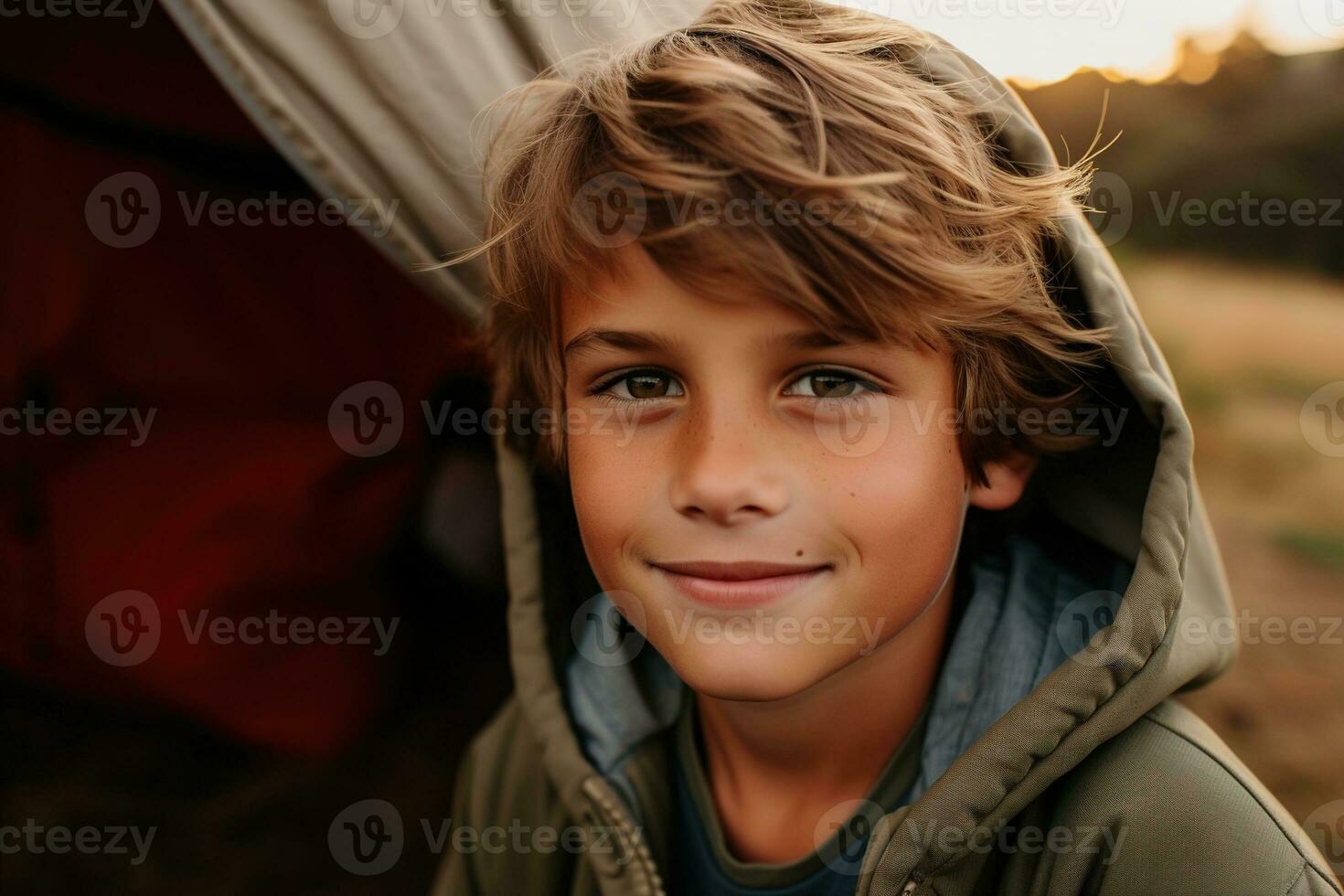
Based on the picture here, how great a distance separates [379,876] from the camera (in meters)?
1.67

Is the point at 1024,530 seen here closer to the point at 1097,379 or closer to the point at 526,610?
the point at 1097,379

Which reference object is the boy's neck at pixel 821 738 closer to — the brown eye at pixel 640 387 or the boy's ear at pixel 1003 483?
the boy's ear at pixel 1003 483

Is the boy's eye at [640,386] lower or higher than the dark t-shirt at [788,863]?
higher

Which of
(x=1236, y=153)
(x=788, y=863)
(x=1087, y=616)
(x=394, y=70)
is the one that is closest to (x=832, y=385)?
(x=1087, y=616)

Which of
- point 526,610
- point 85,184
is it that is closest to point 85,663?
point 85,184

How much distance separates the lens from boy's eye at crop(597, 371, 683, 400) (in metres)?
0.94

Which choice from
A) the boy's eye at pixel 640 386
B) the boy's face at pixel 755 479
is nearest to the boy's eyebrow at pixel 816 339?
the boy's face at pixel 755 479

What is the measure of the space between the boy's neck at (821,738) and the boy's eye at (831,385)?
29cm

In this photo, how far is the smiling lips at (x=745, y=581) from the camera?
2.85 feet

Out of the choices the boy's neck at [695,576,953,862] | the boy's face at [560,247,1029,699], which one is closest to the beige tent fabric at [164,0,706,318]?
the boy's face at [560,247,1029,699]

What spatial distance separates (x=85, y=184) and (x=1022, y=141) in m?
1.50

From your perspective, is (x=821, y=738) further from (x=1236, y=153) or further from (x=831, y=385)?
(x=1236, y=153)

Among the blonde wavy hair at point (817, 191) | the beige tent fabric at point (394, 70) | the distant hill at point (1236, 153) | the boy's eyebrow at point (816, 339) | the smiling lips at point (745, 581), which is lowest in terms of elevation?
the smiling lips at point (745, 581)

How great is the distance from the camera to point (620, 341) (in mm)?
883
